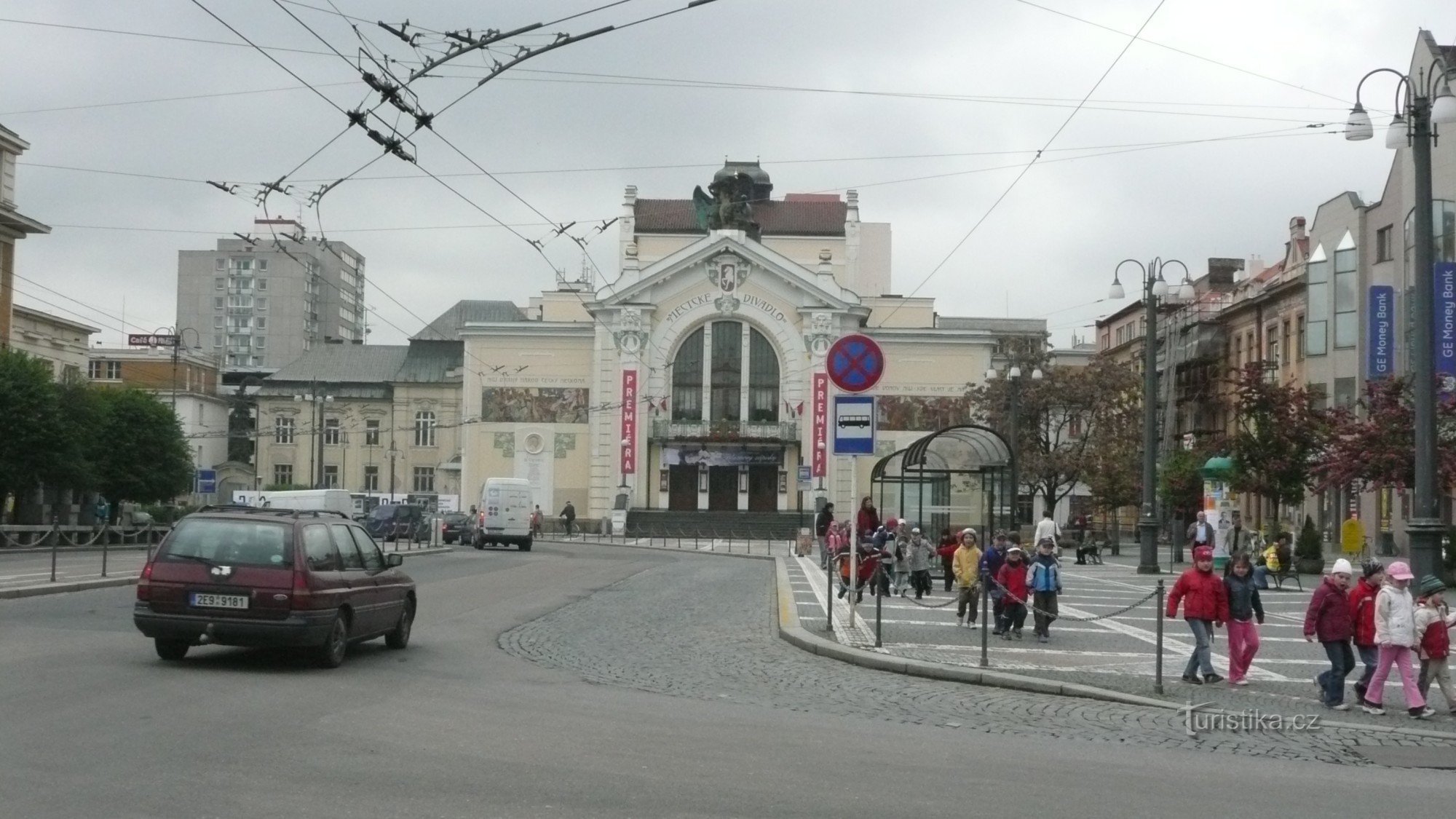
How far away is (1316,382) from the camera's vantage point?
5312 cm

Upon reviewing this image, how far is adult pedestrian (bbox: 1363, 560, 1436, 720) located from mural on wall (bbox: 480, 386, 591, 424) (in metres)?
71.5

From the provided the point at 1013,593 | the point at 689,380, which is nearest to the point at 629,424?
the point at 689,380

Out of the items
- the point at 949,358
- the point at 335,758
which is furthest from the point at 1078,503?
the point at 335,758

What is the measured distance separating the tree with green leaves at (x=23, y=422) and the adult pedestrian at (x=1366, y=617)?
4533 centimetres

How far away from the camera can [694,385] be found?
83438 millimetres

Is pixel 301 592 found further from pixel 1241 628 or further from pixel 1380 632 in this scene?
pixel 1380 632

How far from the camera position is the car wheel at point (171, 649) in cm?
1396

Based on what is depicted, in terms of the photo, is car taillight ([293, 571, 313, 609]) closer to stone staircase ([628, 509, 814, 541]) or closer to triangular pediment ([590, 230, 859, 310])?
stone staircase ([628, 509, 814, 541])

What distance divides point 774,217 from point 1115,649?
3063 inches

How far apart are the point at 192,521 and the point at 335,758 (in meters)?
5.70

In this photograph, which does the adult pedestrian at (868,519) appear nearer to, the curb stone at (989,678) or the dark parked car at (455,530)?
the curb stone at (989,678)

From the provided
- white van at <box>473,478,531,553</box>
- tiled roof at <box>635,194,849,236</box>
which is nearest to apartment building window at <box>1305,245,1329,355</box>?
white van at <box>473,478,531,553</box>

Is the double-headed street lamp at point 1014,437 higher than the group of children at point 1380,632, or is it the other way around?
the double-headed street lamp at point 1014,437

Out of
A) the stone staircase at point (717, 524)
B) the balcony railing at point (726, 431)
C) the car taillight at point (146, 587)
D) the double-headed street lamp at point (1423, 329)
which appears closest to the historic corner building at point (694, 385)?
the balcony railing at point (726, 431)
